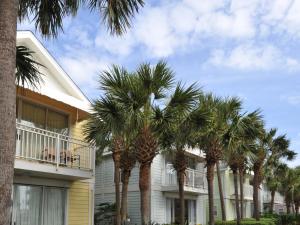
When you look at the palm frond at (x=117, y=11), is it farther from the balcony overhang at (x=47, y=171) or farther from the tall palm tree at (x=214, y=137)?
the tall palm tree at (x=214, y=137)

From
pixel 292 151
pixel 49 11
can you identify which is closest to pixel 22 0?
pixel 49 11

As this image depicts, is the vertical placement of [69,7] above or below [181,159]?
above

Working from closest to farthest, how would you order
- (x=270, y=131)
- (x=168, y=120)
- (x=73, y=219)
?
(x=168, y=120) → (x=73, y=219) → (x=270, y=131)

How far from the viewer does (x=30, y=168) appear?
1518 cm

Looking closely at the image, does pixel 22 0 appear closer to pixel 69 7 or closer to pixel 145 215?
pixel 69 7

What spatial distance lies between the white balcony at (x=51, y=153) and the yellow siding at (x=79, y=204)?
1270mm

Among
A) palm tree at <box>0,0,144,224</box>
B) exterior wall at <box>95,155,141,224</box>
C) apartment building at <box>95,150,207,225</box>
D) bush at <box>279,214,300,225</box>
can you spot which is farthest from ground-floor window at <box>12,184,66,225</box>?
bush at <box>279,214,300,225</box>

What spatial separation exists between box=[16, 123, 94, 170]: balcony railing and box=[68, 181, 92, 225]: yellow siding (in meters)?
1.28

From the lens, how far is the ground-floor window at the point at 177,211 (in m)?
30.9

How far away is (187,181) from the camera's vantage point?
31047mm

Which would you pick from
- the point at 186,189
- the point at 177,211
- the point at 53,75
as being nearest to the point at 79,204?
the point at 53,75

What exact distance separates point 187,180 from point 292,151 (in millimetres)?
13795

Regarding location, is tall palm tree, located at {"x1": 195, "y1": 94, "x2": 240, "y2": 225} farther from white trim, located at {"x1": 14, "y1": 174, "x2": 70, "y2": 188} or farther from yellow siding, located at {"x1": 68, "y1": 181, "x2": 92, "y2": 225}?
white trim, located at {"x1": 14, "y1": 174, "x2": 70, "y2": 188}

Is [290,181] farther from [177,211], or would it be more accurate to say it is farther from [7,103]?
[7,103]
